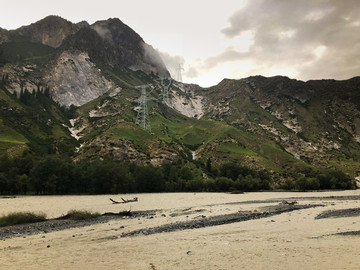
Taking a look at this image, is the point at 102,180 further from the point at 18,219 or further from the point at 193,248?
the point at 193,248

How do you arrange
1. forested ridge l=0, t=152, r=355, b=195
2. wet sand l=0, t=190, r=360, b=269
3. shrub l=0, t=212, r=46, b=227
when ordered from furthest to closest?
1. forested ridge l=0, t=152, r=355, b=195
2. shrub l=0, t=212, r=46, b=227
3. wet sand l=0, t=190, r=360, b=269

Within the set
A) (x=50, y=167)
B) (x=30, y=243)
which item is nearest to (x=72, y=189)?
(x=50, y=167)

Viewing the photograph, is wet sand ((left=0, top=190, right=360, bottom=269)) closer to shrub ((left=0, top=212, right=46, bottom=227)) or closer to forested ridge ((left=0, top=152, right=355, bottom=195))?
shrub ((left=0, top=212, right=46, bottom=227))

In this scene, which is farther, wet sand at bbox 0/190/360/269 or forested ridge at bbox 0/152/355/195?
forested ridge at bbox 0/152/355/195

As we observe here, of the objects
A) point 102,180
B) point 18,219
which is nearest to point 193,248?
point 18,219

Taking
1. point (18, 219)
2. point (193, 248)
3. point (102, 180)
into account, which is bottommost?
point (193, 248)

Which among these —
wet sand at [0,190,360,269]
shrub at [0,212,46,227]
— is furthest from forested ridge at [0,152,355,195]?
wet sand at [0,190,360,269]

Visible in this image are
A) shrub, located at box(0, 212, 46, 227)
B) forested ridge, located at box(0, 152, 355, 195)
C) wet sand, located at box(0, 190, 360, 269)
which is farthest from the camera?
forested ridge, located at box(0, 152, 355, 195)

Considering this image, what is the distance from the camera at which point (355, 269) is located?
18359mm

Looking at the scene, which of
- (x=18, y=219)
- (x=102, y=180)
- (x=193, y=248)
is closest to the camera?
(x=193, y=248)

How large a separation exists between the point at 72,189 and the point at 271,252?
118m

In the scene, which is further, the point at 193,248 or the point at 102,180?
the point at 102,180

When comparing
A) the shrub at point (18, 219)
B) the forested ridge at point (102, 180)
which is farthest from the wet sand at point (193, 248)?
the forested ridge at point (102, 180)

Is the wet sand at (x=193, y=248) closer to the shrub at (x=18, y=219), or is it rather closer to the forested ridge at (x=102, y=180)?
the shrub at (x=18, y=219)
